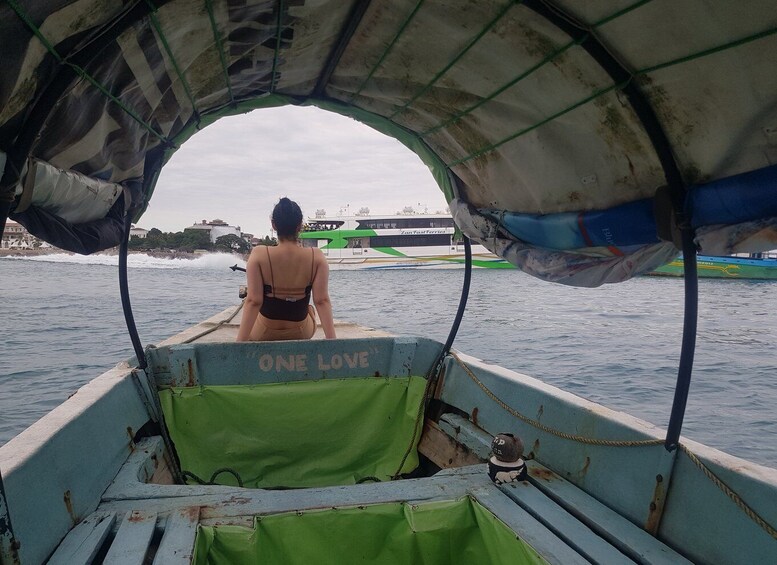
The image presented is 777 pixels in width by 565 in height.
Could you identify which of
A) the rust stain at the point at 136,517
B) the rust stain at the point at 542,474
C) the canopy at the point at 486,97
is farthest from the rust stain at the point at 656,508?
the rust stain at the point at 136,517

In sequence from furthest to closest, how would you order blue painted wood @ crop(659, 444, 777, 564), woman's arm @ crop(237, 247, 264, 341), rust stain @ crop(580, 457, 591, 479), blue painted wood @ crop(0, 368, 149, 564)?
woman's arm @ crop(237, 247, 264, 341) → rust stain @ crop(580, 457, 591, 479) → blue painted wood @ crop(0, 368, 149, 564) → blue painted wood @ crop(659, 444, 777, 564)

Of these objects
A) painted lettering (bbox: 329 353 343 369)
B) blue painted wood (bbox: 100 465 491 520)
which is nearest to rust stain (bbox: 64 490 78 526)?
blue painted wood (bbox: 100 465 491 520)

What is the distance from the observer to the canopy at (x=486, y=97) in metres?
1.55

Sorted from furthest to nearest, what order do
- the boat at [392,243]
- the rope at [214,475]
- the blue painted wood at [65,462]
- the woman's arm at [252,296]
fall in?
1. the boat at [392,243]
2. the woman's arm at [252,296]
3. the rope at [214,475]
4. the blue painted wood at [65,462]

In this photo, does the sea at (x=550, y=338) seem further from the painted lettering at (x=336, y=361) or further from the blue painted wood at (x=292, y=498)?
the blue painted wood at (x=292, y=498)

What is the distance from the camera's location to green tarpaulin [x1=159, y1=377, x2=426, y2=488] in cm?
319

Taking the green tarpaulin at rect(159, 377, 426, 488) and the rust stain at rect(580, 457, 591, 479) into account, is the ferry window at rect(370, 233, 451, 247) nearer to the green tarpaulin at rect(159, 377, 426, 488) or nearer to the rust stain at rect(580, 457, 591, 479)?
the green tarpaulin at rect(159, 377, 426, 488)

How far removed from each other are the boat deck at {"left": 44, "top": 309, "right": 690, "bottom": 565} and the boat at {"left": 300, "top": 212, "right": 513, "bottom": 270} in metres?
42.3

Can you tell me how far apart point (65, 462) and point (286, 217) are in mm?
1863

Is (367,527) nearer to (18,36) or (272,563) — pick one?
(272,563)

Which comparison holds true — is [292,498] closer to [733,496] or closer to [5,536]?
[5,536]

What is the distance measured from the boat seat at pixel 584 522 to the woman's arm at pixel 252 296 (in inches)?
76.7

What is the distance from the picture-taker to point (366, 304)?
911 inches

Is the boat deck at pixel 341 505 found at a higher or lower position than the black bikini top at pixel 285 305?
lower
